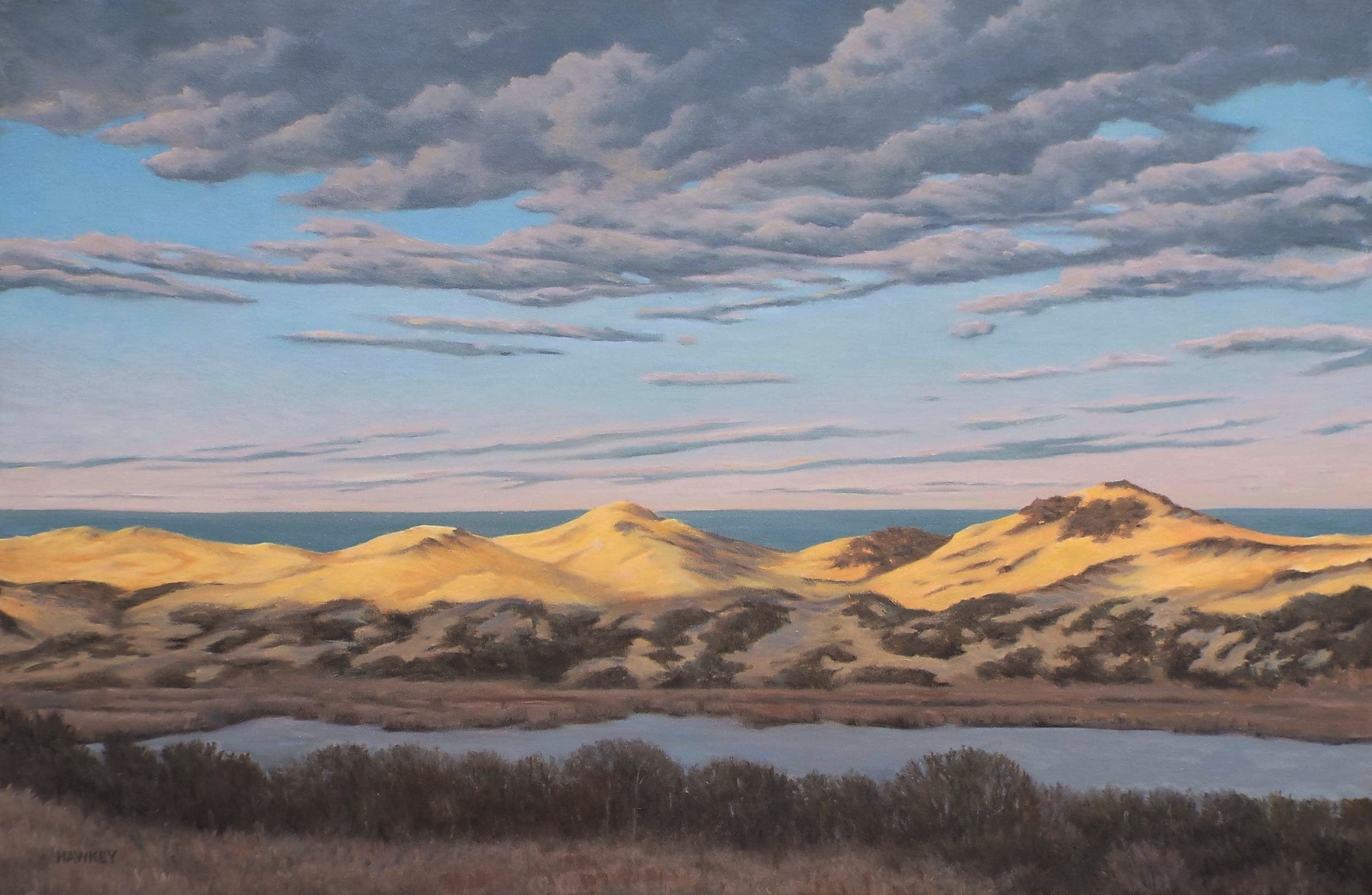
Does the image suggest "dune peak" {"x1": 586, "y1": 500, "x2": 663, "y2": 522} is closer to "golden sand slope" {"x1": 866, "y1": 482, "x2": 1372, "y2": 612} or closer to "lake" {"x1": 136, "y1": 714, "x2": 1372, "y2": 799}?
"lake" {"x1": 136, "y1": 714, "x2": 1372, "y2": 799}

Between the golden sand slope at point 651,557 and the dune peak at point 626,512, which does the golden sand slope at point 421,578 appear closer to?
the golden sand slope at point 651,557

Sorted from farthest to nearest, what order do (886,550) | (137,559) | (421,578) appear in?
(886,550), (421,578), (137,559)

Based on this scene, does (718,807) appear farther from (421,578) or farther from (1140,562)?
(1140,562)

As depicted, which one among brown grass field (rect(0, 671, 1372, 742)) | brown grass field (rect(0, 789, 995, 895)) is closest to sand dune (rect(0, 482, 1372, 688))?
brown grass field (rect(0, 671, 1372, 742))

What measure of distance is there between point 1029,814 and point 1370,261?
29.7 ft

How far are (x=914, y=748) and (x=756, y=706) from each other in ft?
9.29

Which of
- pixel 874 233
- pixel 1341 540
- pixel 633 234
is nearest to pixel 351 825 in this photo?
pixel 633 234

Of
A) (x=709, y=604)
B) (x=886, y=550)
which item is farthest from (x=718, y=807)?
(x=886, y=550)

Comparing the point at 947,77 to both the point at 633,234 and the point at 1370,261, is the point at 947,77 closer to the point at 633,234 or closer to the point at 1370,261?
the point at 633,234

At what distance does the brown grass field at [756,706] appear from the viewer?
10.7 meters

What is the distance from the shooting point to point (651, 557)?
17797 mm

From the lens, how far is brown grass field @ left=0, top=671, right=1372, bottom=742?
35.1 ft

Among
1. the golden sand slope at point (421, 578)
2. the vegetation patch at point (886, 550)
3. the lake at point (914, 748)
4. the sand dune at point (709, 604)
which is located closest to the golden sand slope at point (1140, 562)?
the sand dune at point (709, 604)

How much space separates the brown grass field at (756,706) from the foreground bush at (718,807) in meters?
2.51
